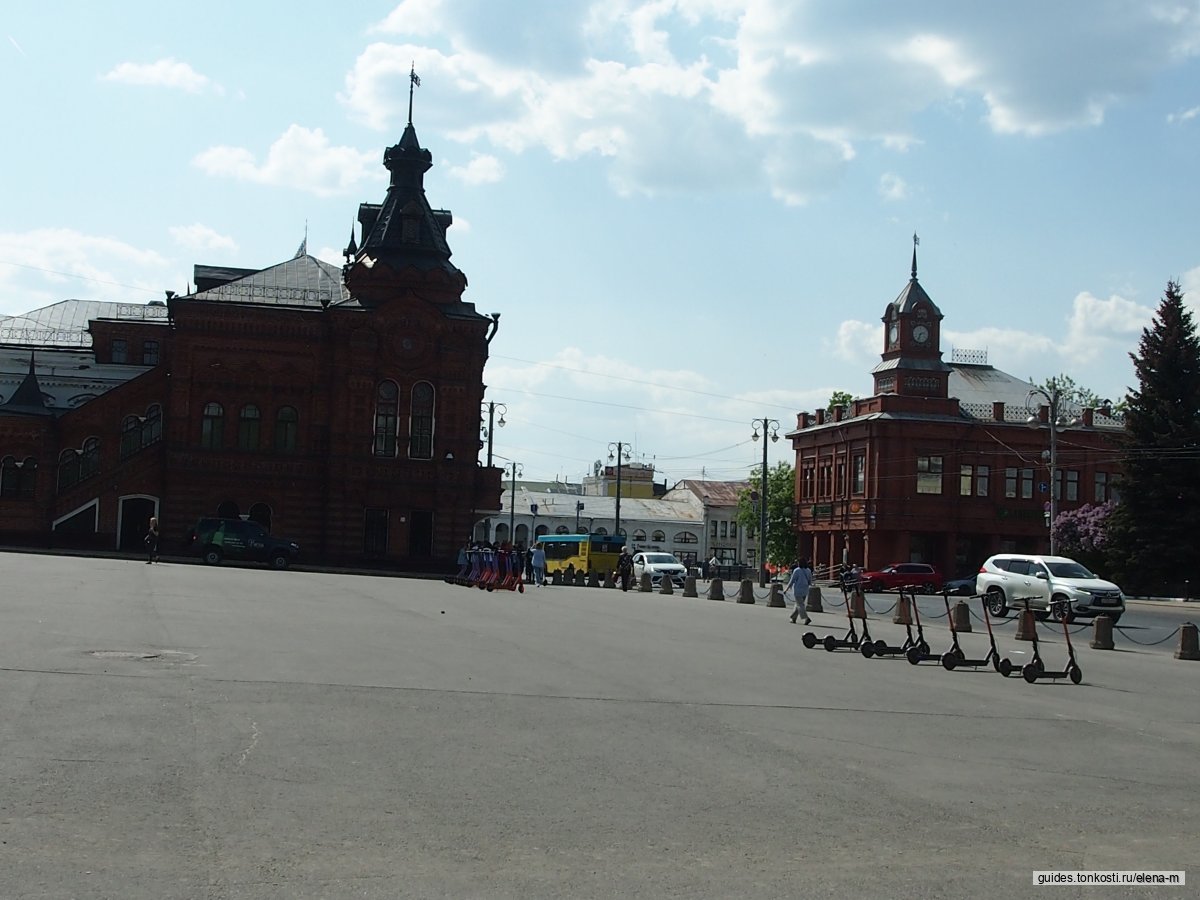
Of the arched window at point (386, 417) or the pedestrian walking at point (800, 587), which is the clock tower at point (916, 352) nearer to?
the arched window at point (386, 417)

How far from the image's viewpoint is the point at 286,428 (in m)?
62.6

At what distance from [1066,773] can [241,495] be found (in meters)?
54.4

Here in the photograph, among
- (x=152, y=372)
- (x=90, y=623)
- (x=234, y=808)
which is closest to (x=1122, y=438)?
(x=152, y=372)

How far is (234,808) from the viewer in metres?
8.16

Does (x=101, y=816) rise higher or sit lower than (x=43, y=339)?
lower

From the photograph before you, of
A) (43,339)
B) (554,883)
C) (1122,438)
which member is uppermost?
(43,339)

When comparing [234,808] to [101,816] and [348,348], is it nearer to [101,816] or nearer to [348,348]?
[101,816]

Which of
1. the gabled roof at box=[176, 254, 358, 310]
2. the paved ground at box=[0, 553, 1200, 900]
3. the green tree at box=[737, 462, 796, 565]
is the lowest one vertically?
the paved ground at box=[0, 553, 1200, 900]

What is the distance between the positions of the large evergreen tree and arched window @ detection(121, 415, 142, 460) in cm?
4651

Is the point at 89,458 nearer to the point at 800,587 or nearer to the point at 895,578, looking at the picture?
the point at 895,578

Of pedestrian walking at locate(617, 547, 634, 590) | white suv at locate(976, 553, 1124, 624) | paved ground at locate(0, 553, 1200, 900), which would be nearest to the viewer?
paved ground at locate(0, 553, 1200, 900)

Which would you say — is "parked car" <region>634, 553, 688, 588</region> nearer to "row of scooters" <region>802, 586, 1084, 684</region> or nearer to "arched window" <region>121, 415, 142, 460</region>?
"arched window" <region>121, 415, 142, 460</region>

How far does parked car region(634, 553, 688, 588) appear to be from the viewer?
212 ft

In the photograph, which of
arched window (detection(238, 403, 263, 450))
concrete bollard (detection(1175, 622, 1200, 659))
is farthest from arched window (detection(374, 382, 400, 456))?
concrete bollard (detection(1175, 622, 1200, 659))
